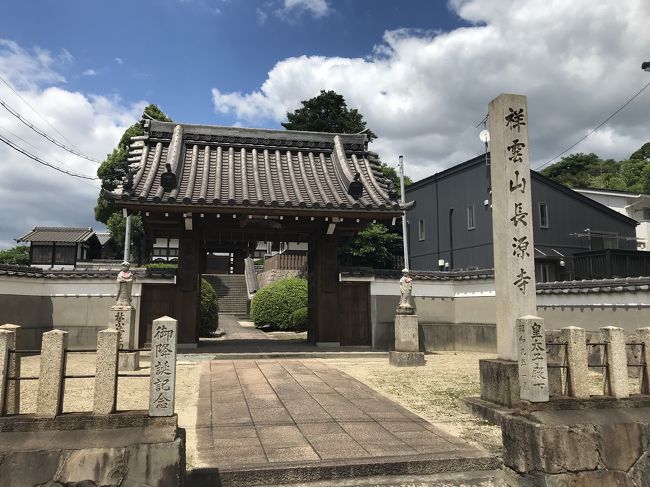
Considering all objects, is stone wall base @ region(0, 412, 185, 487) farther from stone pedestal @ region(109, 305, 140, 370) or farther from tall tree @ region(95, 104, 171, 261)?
tall tree @ region(95, 104, 171, 261)

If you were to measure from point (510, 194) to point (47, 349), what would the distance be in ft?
20.7

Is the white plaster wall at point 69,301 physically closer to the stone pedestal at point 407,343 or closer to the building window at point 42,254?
the stone pedestal at point 407,343

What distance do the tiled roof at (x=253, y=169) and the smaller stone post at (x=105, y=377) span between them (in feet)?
25.0

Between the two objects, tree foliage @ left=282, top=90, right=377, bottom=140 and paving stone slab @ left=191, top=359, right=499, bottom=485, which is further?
tree foliage @ left=282, top=90, right=377, bottom=140

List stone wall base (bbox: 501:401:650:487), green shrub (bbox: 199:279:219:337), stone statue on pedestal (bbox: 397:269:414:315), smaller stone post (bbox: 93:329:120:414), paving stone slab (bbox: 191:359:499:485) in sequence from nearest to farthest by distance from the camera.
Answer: smaller stone post (bbox: 93:329:120:414), paving stone slab (bbox: 191:359:499:485), stone wall base (bbox: 501:401:650:487), stone statue on pedestal (bbox: 397:269:414:315), green shrub (bbox: 199:279:219:337)

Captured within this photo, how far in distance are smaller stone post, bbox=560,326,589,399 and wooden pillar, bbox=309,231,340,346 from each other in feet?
28.6

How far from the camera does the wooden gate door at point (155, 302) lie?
42.6 feet

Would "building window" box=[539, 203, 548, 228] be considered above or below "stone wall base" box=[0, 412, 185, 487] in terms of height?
above

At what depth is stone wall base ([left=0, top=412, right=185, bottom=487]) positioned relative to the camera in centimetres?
411

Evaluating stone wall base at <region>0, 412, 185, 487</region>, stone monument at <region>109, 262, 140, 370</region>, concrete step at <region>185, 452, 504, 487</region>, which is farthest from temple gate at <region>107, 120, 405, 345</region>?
concrete step at <region>185, 452, 504, 487</region>

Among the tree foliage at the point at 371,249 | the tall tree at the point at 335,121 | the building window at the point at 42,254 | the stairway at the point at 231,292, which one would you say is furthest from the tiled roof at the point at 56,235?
the tree foliage at the point at 371,249

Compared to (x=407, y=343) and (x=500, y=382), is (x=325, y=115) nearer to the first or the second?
(x=407, y=343)

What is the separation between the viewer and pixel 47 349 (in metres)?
4.39

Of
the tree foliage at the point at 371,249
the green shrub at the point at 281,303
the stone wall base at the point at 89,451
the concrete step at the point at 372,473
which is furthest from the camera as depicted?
the tree foliage at the point at 371,249
